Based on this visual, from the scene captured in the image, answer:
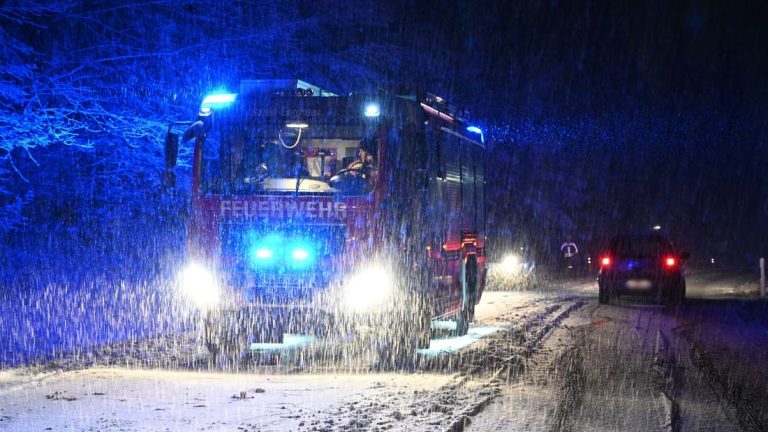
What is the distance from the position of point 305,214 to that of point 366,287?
3.98ft

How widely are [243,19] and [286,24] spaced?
849mm

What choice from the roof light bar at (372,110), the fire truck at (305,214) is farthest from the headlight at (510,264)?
the roof light bar at (372,110)

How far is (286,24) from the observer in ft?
59.6

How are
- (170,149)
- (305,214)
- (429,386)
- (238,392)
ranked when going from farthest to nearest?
1. (170,149)
2. (305,214)
3. (429,386)
4. (238,392)

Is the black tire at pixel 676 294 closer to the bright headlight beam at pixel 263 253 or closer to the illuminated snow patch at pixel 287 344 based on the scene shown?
the illuminated snow patch at pixel 287 344

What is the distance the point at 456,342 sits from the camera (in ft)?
47.9

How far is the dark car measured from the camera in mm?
22516

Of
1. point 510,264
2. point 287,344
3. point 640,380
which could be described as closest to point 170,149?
point 287,344

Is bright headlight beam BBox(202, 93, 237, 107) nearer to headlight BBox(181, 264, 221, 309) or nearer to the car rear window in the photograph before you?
headlight BBox(181, 264, 221, 309)

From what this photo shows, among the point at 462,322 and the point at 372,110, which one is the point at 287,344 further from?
the point at 372,110

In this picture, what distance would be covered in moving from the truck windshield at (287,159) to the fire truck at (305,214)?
13mm

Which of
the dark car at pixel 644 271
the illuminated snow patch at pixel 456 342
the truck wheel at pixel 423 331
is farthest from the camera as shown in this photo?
the dark car at pixel 644 271

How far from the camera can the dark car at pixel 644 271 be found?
22516 millimetres

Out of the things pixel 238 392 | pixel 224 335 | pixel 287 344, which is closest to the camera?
pixel 238 392
